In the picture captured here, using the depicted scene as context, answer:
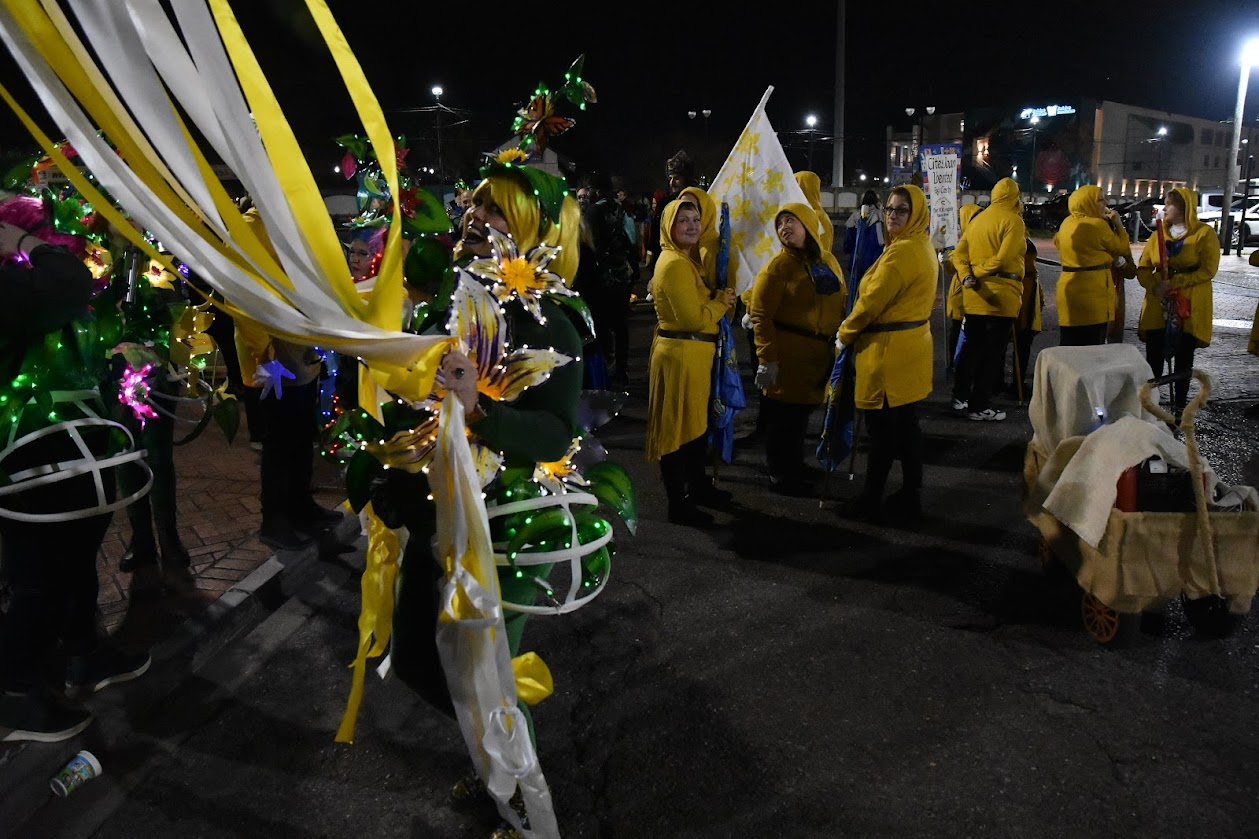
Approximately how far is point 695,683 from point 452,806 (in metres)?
1.11

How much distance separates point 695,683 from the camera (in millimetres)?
3475

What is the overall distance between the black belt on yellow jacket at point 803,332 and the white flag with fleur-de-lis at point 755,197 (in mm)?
361

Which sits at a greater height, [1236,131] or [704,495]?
[1236,131]

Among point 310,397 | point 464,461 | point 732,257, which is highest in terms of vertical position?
point 732,257

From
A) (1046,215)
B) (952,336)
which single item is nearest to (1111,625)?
(952,336)

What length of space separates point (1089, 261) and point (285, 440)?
21.3 feet

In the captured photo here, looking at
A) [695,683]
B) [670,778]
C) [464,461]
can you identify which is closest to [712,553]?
[695,683]

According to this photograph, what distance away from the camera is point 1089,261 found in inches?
285

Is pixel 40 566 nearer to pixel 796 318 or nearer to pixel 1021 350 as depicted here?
pixel 796 318

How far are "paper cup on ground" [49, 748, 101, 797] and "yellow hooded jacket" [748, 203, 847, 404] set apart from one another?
4.17 metres

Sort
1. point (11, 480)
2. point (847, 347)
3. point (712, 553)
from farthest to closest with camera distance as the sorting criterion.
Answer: point (847, 347) → point (712, 553) → point (11, 480)

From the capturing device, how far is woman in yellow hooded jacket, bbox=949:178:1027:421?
6.95 metres

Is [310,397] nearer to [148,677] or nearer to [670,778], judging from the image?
[148,677]

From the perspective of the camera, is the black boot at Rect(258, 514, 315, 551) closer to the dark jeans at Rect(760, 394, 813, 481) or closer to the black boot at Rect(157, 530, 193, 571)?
the black boot at Rect(157, 530, 193, 571)
